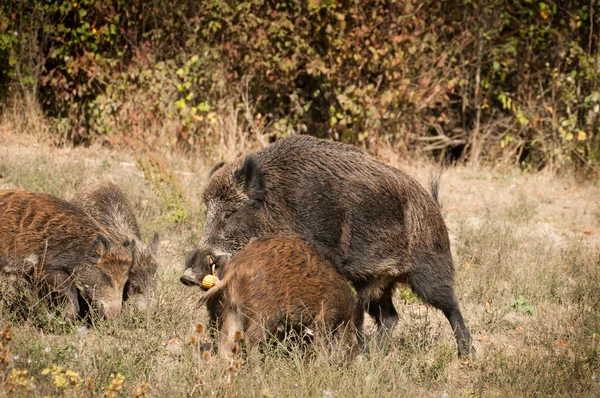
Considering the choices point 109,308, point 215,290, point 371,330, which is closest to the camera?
point 215,290

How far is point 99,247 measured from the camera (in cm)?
594

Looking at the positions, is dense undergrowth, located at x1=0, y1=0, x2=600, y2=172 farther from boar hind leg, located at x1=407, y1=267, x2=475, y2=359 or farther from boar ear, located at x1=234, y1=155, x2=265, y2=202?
boar hind leg, located at x1=407, y1=267, x2=475, y2=359

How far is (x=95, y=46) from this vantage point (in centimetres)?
1218

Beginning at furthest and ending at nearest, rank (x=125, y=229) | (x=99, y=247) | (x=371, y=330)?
(x=125, y=229) → (x=371, y=330) → (x=99, y=247)

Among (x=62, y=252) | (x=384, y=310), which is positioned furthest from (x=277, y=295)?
(x=62, y=252)

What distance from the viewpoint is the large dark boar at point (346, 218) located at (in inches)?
225

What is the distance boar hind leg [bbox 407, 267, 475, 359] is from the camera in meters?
5.78

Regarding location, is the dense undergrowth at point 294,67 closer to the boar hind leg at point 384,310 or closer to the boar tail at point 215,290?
the boar hind leg at point 384,310

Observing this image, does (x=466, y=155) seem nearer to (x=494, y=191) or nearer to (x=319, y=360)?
(x=494, y=191)

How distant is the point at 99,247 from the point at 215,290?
159 centimetres

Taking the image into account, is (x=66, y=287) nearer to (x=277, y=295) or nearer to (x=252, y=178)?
(x=252, y=178)

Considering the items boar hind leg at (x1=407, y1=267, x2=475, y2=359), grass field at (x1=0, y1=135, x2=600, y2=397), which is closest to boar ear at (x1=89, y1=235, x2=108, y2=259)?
grass field at (x1=0, y1=135, x2=600, y2=397)

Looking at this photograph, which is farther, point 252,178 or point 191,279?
point 252,178

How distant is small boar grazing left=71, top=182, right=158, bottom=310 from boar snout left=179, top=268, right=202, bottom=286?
2.06 ft
